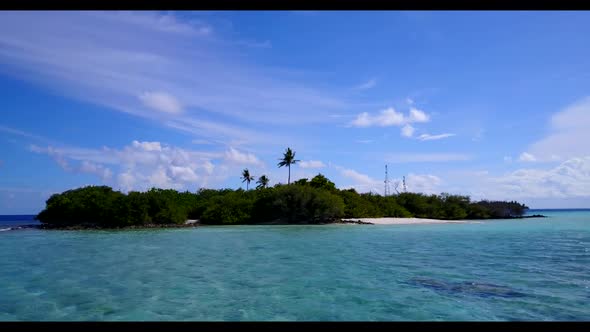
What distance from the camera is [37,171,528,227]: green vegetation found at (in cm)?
4419

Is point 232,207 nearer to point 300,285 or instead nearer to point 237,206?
point 237,206

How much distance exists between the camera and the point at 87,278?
13.2 m

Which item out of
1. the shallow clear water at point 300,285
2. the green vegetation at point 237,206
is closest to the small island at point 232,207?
the green vegetation at point 237,206

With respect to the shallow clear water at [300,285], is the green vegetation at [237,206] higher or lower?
higher

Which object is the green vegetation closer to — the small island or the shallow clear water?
the small island

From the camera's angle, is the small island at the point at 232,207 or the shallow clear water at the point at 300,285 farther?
the small island at the point at 232,207

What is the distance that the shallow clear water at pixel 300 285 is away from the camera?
8.59 m

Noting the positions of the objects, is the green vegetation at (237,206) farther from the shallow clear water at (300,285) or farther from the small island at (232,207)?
the shallow clear water at (300,285)

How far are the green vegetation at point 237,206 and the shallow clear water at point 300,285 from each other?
25049mm

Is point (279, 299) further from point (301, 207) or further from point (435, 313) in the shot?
point (301, 207)

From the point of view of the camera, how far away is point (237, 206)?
51.4 metres

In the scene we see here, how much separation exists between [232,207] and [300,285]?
133 feet

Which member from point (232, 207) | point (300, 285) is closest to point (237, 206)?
point (232, 207)
